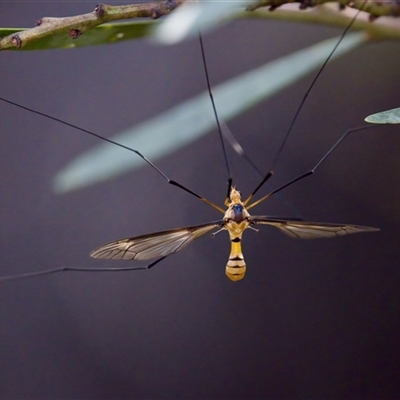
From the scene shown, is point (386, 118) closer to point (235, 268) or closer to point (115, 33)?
point (115, 33)

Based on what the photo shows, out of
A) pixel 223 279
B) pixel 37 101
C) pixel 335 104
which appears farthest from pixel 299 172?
pixel 37 101

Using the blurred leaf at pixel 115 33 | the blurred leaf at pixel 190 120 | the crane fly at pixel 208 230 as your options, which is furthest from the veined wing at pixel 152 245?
→ the blurred leaf at pixel 115 33

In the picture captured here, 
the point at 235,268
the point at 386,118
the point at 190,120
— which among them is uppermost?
the point at 190,120

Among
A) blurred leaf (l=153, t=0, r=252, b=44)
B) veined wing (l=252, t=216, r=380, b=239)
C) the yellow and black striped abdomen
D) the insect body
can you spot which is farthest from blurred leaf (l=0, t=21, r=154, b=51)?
the yellow and black striped abdomen

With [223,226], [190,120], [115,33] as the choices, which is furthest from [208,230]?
[115,33]

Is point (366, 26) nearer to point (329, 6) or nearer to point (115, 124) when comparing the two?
point (329, 6)

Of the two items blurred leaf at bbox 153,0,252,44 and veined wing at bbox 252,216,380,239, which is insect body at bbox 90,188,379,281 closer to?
veined wing at bbox 252,216,380,239
